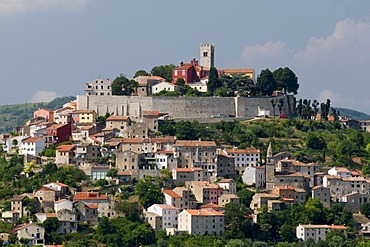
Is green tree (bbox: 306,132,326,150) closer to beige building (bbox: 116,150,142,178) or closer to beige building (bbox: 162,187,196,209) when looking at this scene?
beige building (bbox: 162,187,196,209)

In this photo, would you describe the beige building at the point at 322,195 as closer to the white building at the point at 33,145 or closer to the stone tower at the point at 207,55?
the white building at the point at 33,145

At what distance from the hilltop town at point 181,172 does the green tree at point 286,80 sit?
2.47 metres

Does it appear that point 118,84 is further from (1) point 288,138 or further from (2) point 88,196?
(2) point 88,196

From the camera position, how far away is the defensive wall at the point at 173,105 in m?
82.2

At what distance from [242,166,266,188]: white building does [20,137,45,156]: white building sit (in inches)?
561

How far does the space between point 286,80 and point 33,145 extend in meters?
25.0

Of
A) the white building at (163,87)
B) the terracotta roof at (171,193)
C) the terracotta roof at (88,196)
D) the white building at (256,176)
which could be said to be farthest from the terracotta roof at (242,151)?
the white building at (163,87)

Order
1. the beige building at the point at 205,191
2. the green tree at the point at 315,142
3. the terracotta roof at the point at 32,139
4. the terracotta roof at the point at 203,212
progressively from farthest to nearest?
the green tree at the point at 315,142
the terracotta roof at the point at 32,139
the beige building at the point at 205,191
the terracotta roof at the point at 203,212

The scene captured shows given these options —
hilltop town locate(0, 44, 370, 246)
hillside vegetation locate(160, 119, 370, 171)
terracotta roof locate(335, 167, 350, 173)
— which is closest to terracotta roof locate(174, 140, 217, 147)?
hilltop town locate(0, 44, 370, 246)

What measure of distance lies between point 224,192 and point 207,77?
2227cm

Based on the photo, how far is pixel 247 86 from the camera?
88812mm

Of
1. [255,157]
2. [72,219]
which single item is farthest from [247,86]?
[72,219]

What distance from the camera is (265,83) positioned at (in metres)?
88.9

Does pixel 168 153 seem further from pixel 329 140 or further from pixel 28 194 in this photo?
pixel 329 140
